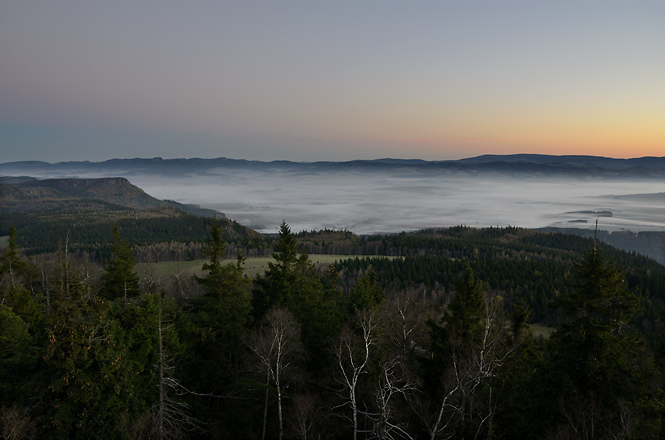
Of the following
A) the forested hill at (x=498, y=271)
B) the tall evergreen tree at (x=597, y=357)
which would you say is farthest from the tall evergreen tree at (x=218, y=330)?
the forested hill at (x=498, y=271)

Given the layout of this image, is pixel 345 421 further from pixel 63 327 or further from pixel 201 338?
pixel 63 327

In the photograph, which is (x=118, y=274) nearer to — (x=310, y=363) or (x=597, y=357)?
(x=310, y=363)

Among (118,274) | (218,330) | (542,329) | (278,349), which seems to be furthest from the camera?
(542,329)

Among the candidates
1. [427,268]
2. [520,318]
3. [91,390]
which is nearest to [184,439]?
[91,390]

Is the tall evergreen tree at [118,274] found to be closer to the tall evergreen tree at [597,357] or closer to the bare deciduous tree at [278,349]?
the bare deciduous tree at [278,349]

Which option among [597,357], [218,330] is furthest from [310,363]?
[597,357]

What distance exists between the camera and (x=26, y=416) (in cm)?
2006

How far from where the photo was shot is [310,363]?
107 ft

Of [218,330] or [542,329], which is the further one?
[542,329]

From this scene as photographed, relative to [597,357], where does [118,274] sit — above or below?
below

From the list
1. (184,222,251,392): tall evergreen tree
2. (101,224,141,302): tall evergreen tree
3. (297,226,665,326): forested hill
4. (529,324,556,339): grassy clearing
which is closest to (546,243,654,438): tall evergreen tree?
(184,222,251,392): tall evergreen tree

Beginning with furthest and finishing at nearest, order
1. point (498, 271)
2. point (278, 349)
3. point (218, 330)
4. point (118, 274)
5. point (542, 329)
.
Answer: point (498, 271) → point (542, 329) → point (118, 274) → point (218, 330) → point (278, 349)

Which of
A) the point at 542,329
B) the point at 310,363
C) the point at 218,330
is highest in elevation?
the point at 218,330

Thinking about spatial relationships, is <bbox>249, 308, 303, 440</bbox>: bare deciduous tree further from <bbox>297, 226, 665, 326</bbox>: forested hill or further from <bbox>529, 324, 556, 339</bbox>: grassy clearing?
<bbox>529, 324, 556, 339</bbox>: grassy clearing
